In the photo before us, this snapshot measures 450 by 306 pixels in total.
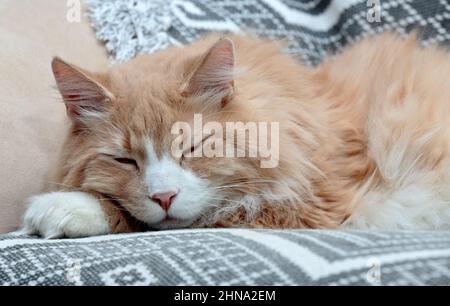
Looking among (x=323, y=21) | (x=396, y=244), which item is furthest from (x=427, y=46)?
(x=396, y=244)

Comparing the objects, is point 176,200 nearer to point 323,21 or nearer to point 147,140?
point 147,140

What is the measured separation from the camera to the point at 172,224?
135 centimetres

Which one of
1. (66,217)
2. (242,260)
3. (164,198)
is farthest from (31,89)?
(242,260)

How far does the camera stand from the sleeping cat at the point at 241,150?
1311 mm

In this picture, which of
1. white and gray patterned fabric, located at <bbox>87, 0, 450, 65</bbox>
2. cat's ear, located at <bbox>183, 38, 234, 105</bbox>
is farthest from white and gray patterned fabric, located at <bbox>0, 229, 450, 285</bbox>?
white and gray patterned fabric, located at <bbox>87, 0, 450, 65</bbox>

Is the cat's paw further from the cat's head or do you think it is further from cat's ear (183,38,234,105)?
cat's ear (183,38,234,105)

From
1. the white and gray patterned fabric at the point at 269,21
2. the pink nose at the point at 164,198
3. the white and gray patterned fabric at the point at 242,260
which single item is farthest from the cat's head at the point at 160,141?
the white and gray patterned fabric at the point at 269,21

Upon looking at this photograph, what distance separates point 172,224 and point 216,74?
35cm

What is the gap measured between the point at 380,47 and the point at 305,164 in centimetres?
57

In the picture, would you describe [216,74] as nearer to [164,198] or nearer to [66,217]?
[164,198]

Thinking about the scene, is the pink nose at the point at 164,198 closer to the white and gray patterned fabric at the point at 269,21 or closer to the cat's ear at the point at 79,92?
the cat's ear at the point at 79,92

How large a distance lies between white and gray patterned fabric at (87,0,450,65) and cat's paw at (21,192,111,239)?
2.69ft

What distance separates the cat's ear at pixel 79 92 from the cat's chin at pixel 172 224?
299 mm
